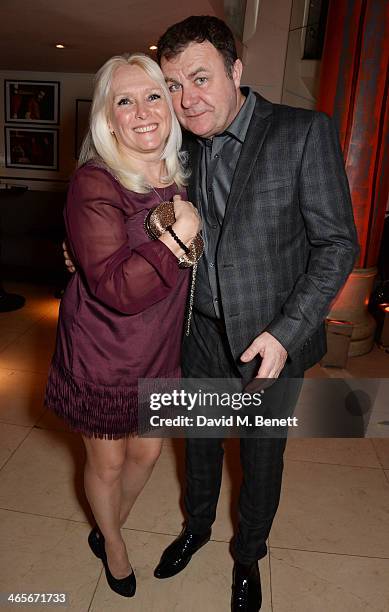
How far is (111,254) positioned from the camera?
1.16 meters

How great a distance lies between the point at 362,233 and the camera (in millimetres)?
3795

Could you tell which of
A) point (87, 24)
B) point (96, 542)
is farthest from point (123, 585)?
point (87, 24)

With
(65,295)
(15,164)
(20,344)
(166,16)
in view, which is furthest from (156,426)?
(15,164)

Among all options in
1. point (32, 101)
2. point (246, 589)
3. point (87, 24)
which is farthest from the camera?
point (32, 101)

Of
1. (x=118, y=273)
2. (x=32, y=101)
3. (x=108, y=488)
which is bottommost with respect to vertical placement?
(x=108, y=488)

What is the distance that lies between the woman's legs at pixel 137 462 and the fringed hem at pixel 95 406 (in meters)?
0.13

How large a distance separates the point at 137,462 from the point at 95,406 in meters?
0.35

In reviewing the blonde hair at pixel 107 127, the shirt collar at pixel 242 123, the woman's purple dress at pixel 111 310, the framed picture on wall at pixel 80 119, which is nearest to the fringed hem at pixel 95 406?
the woman's purple dress at pixel 111 310

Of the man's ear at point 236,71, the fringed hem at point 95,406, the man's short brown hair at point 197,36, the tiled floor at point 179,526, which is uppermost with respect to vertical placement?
the man's short brown hair at point 197,36

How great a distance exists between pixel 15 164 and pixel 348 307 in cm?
541

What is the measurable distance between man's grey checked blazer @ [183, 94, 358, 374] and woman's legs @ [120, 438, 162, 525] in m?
0.49

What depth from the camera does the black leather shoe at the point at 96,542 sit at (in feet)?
5.89

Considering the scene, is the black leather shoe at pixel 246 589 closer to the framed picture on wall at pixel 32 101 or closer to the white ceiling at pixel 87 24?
the white ceiling at pixel 87 24

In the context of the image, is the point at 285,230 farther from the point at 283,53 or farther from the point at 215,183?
the point at 283,53
